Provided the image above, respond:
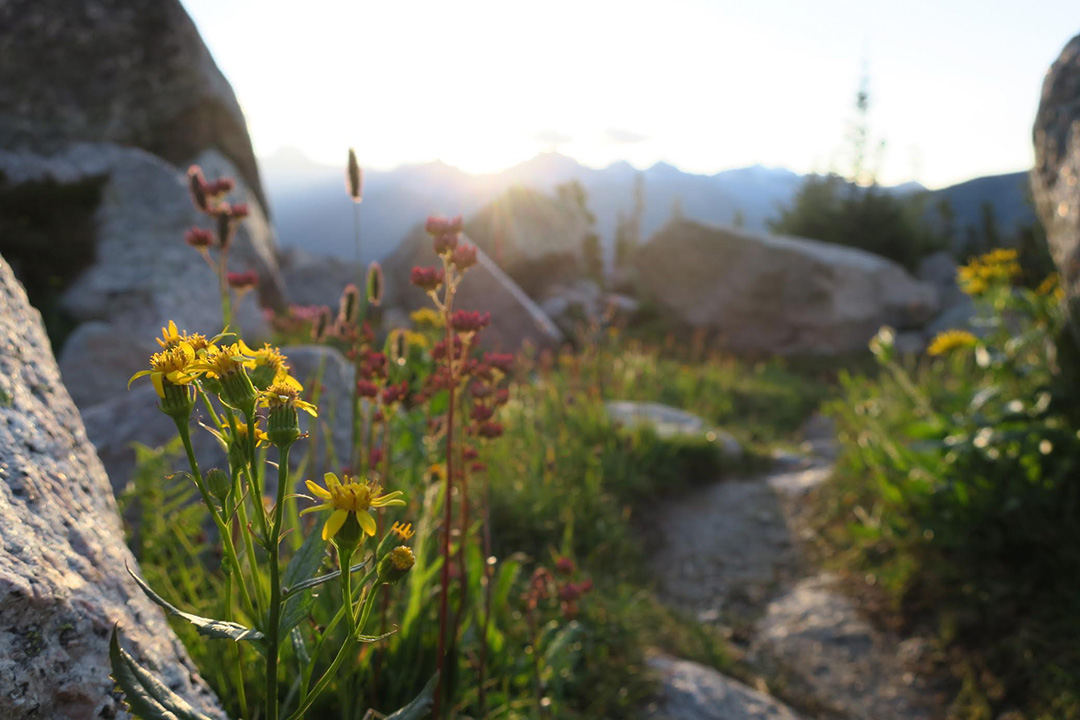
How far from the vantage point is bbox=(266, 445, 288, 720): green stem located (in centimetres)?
81

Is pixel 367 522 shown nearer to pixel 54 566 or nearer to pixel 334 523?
pixel 334 523

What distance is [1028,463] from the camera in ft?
9.35

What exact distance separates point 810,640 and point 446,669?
5.74 feet

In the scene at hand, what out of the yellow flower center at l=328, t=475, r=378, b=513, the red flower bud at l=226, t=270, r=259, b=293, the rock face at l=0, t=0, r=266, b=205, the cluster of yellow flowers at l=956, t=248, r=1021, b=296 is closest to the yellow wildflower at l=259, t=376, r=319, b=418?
the yellow flower center at l=328, t=475, r=378, b=513

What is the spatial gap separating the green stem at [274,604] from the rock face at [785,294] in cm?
970

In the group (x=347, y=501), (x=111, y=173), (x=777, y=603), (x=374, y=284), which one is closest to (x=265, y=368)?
(x=347, y=501)

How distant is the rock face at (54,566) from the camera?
852 mm

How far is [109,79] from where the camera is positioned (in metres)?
7.56

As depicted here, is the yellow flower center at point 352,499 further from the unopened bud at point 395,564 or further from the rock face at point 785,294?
the rock face at point 785,294

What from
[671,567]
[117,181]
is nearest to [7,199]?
[117,181]

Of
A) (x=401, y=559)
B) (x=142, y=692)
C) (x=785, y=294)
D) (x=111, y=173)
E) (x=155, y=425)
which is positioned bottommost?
(x=785, y=294)

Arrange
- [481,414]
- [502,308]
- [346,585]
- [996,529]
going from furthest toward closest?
1. [502,308]
2. [996,529]
3. [481,414]
4. [346,585]

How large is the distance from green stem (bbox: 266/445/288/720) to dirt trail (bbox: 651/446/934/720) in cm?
151

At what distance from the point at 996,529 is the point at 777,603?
0.92m
